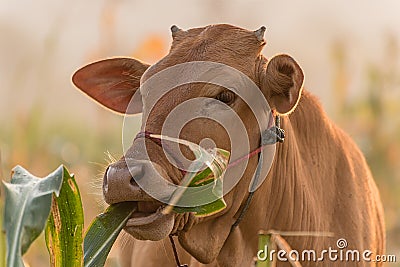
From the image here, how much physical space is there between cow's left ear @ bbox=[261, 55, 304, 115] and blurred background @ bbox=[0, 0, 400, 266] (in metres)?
2.22

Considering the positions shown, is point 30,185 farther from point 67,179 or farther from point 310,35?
point 310,35

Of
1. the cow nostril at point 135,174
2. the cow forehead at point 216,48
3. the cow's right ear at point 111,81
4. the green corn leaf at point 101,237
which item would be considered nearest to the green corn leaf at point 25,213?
the green corn leaf at point 101,237

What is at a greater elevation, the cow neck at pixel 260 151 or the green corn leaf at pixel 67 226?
the cow neck at pixel 260 151

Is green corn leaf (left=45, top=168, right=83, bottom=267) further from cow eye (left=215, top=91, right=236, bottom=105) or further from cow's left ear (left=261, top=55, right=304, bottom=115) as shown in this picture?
cow's left ear (left=261, top=55, right=304, bottom=115)

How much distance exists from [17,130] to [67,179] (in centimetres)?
505

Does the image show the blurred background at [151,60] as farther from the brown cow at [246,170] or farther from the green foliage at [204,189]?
the green foliage at [204,189]

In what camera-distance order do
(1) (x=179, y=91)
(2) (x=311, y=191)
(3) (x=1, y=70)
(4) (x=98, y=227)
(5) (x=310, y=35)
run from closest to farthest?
1. (4) (x=98, y=227)
2. (1) (x=179, y=91)
3. (2) (x=311, y=191)
4. (3) (x=1, y=70)
5. (5) (x=310, y=35)

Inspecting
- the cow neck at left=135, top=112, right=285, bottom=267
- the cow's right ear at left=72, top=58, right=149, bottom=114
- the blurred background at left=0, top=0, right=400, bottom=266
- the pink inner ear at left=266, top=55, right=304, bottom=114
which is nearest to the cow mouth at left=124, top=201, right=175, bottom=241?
the cow neck at left=135, top=112, right=285, bottom=267

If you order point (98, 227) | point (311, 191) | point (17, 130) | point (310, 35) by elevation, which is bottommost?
point (98, 227)

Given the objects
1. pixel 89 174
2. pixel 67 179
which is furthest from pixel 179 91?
pixel 89 174

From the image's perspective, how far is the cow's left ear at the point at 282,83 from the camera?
378 cm

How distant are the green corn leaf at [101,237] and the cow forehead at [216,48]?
2.65ft

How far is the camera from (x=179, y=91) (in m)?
3.65

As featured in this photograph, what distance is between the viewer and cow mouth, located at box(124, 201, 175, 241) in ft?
10.8
